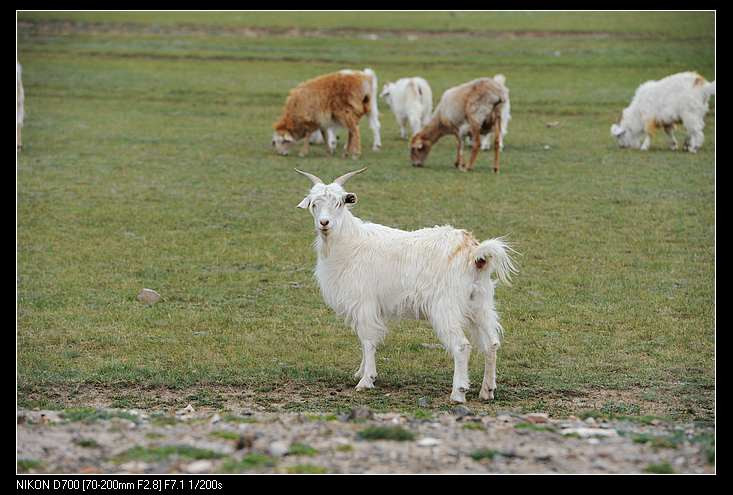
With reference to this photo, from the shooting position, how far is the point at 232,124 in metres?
28.2

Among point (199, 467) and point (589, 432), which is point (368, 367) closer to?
point (589, 432)

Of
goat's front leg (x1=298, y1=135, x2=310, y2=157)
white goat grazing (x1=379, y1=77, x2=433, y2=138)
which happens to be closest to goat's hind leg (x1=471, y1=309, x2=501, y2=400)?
goat's front leg (x1=298, y1=135, x2=310, y2=157)

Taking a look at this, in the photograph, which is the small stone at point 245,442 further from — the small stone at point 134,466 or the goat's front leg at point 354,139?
the goat's front leg at point 354,139

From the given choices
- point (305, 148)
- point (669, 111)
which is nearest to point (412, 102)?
point (305, 148)

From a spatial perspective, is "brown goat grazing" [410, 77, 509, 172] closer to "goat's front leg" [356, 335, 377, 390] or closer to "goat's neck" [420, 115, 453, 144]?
"goat's neck" [420, 115, 453, 144]

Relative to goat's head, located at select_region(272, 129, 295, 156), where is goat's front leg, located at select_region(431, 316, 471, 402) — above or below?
below

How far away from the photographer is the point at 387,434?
6.44 metres

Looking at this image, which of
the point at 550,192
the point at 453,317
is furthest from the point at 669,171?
the point at 453,317

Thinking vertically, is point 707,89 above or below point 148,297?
above

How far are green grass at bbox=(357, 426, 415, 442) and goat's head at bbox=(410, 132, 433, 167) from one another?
15394 millimetres

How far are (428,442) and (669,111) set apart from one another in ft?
62.5

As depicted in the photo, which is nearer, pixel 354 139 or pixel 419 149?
pixel 419 149

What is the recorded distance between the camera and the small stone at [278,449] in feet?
20.1

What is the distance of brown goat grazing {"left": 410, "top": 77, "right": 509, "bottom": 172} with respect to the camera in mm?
20594
